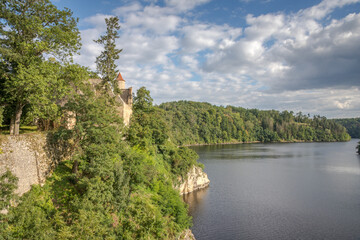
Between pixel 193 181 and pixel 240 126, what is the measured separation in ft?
386

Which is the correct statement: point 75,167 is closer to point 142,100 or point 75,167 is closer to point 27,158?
point 27,158

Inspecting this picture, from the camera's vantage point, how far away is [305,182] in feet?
142

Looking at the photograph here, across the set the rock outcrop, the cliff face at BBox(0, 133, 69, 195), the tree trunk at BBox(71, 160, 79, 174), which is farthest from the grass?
the rock outcrop

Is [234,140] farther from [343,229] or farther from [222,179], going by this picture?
[343,229]

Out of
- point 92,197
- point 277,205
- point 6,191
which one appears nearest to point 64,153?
point 92,197

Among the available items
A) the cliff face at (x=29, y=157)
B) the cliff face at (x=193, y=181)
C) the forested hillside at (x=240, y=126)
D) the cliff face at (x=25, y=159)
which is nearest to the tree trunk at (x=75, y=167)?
the cliff face at (x=29, y=157)

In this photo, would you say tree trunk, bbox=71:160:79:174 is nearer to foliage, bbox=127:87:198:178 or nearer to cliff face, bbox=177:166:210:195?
foliage, bbox=127:87:198:178

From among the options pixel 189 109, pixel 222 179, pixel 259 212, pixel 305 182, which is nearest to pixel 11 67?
pixel 259 212

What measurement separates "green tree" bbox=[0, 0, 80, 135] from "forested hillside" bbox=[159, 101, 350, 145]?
327ft

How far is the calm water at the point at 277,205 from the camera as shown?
25048 mm

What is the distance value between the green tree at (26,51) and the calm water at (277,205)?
19.7 m

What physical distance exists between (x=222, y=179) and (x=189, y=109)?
98588 mm

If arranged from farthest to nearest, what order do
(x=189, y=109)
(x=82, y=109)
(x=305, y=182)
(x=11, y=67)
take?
(x=189, y=109), (x=305, y=182), (x=82, y=109), (x=11, y=67)

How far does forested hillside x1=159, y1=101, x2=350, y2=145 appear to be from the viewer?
130750 mm
